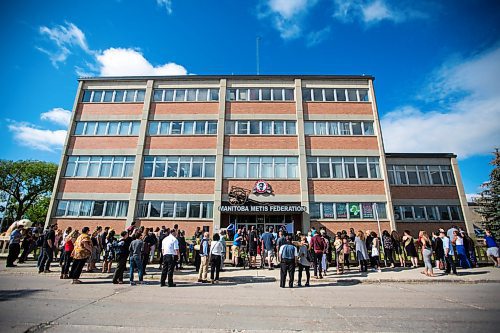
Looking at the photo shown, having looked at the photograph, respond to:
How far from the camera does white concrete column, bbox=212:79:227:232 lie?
19.6 m

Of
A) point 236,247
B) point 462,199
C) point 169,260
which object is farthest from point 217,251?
point 462,199

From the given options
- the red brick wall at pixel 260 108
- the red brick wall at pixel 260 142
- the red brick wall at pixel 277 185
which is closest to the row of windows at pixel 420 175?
the red brick wall at pixel 277 185

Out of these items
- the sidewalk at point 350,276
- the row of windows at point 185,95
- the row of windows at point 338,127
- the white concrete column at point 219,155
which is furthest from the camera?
the row of windows at point 185,95

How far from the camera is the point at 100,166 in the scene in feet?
70.3

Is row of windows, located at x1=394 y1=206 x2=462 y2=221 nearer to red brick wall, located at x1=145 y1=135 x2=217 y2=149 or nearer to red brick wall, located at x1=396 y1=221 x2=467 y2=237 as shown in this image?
red brick wall, located at x1=396 y1=221 x2=467 y2=237

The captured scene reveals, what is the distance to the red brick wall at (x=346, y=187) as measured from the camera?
66.6 feet

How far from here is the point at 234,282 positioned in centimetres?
947

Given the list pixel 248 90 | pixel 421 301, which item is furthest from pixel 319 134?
pixel 421 301

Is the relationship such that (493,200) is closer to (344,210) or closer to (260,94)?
(344,210)

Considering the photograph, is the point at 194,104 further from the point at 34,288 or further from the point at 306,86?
the point at 34,288

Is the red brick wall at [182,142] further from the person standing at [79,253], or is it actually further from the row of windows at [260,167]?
the person standing at [79,253]

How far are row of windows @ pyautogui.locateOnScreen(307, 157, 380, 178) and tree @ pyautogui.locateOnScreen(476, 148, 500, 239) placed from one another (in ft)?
28.8

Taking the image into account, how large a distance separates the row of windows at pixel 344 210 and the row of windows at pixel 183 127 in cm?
1068

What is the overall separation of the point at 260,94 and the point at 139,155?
38.8 ft
